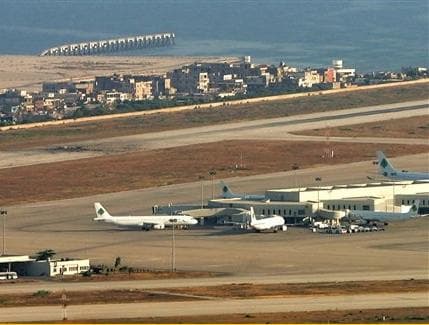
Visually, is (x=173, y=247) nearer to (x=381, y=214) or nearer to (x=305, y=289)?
(x=381, y=214)

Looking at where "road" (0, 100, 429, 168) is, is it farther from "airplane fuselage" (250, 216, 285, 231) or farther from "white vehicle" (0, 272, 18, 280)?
"white vehicle" (0, 272, 18, 280)

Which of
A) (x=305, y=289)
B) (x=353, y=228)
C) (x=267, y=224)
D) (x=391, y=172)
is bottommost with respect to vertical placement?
(x=305, y=289)

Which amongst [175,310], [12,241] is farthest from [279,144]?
[175,310]

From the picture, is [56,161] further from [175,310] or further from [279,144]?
[175,310]

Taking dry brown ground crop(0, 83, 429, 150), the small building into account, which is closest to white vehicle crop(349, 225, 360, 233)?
the small building

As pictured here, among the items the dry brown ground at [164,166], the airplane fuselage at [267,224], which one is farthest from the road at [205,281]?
the dry brown ground at [164,166]

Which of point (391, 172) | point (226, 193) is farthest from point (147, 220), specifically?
point (391, 172)

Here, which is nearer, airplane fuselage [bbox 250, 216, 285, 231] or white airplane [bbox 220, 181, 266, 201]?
airplane fuselage [bbox 250, 216, 285, 231]
